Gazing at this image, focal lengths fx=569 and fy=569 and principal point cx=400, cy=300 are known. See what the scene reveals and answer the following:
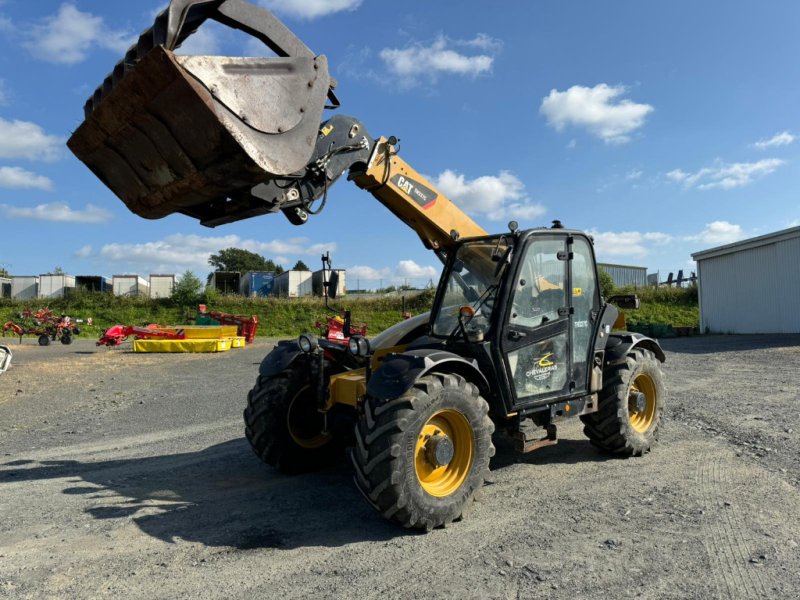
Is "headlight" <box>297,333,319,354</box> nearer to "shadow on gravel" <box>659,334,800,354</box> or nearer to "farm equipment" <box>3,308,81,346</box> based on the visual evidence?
"shadow on gravel" <box>659,334,800,354</box>

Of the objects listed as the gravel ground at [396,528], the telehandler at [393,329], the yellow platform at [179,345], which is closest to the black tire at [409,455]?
the telehandler at [393,329]

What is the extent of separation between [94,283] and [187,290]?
386 inches

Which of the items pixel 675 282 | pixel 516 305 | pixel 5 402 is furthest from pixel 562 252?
pixel 675 282

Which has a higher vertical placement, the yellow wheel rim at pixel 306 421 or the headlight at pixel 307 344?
the headlight at pixel 307 344

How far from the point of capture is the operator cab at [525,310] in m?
4.91

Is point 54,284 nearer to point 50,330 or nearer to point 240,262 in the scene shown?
point 50,330

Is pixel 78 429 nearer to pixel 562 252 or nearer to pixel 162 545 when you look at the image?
pixel 162 545

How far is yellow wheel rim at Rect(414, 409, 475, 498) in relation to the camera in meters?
4.28

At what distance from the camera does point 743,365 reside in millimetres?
13867

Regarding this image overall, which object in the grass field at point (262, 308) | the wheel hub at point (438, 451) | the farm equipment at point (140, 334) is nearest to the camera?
the wheel hub at point (438, 451)

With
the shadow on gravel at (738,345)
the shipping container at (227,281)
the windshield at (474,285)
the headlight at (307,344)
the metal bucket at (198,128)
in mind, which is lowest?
the shadow on gravel at (738,345)

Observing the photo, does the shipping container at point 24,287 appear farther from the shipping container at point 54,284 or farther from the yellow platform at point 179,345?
the yellow platform at point 179,345

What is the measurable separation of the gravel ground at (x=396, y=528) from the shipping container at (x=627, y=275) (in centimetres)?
3388

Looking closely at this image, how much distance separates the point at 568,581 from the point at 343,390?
2.50m
